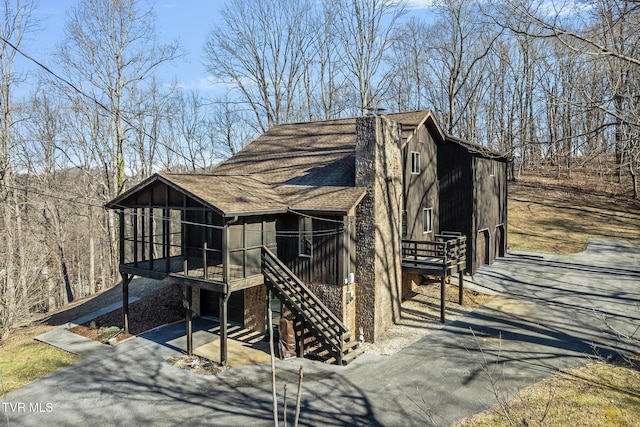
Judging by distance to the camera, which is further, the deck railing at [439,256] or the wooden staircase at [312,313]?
the deck railing at [439,256]

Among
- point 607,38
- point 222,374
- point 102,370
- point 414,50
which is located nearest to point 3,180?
point 102,370

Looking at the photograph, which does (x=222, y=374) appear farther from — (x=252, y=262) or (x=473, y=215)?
(x=473, y=215)

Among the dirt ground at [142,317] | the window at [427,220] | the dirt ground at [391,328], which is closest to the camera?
the dirt ground at [391,328]

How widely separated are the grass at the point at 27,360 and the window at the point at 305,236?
27.8ft

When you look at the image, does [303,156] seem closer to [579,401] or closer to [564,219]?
[579,401]

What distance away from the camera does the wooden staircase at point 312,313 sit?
13.8 metres

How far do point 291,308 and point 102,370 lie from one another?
6.24 m

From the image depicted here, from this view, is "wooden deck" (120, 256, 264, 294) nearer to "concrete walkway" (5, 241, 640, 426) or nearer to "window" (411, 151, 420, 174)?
"concrete walkway" (5, 241, 640, 426)

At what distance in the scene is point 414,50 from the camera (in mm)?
43125

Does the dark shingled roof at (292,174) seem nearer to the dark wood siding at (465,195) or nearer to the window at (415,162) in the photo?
the dark wood siding at (465,195)

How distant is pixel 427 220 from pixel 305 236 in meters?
7.19

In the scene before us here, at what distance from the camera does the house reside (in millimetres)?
14125

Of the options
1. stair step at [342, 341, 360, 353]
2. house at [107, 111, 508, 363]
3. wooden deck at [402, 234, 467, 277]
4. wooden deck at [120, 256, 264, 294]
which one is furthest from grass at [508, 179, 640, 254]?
wooden deck at [120, 256, 264, 294]

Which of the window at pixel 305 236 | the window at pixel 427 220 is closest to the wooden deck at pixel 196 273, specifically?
the window at pixel 305 236
